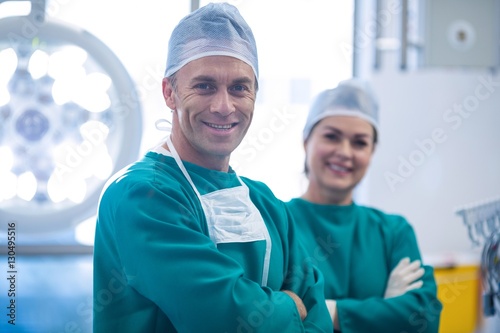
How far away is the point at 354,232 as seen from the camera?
1435 mm

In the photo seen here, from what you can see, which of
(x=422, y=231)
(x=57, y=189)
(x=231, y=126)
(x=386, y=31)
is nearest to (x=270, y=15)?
(x=231, y=126)

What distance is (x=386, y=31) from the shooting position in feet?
7.36

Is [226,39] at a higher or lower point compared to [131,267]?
higher

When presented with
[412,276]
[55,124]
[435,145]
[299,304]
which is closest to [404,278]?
Result: [412,276]

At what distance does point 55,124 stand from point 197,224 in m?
0.46

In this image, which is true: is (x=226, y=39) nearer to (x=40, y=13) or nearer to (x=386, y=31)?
(x=40, y=13)

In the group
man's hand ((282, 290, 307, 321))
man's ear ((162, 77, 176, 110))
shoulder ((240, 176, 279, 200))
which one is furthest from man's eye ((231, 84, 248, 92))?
man's hand ((282, 290, 307, 321))

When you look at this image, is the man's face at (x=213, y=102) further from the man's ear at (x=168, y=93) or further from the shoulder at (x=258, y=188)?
the shoulder at (x=258, y=188)

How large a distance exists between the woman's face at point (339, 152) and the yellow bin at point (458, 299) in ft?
2.67

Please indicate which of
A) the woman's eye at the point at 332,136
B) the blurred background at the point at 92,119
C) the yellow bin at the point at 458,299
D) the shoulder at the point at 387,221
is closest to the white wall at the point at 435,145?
the yellow bin at the point at 458,299

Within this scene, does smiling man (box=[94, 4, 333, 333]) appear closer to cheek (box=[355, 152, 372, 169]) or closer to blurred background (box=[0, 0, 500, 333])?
blurred background (box=[0, 0, 500, 333])

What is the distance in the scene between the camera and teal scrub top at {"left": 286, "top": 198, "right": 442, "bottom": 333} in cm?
130

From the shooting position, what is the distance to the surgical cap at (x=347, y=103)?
1424mm

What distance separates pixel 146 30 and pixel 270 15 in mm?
338
